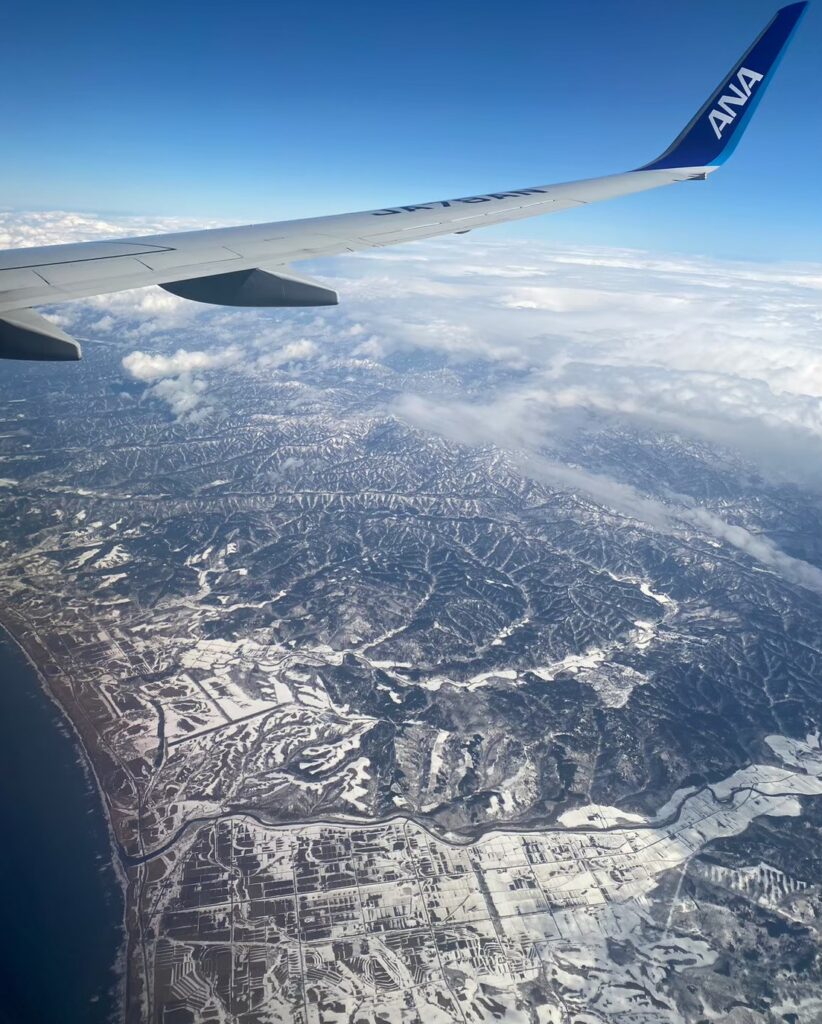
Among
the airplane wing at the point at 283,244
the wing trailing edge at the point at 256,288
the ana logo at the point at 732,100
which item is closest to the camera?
the airplane wing at the point at 283,244

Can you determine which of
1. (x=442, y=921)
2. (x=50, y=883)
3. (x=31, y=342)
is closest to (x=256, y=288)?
(x=31, y=342)

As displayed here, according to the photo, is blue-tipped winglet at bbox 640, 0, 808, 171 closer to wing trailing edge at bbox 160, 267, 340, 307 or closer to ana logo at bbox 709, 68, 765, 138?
ana logo at bbox 709, 68, 765, 138

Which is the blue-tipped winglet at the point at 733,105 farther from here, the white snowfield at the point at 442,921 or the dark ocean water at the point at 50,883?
the dark ocean water at the point at 50,883

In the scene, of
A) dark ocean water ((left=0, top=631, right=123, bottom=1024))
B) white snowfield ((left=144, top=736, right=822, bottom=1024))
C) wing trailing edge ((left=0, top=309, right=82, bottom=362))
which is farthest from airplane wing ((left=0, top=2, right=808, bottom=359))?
dark ocean water ((left=0, top=631, right=123, bottom=1024))

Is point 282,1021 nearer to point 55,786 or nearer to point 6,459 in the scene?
point 55,786

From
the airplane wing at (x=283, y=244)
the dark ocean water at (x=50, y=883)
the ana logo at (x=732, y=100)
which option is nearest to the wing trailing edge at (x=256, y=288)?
the airplane wing at (x=283, y=244)

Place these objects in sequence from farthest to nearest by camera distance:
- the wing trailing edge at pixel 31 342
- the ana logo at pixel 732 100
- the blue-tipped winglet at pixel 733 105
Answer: the ana logo at pixel 732 100 → the blue-tipped winglet at pixel 733 105 → the wing trailing edge at pixel 31 342

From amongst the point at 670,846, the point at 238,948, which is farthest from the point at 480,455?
the point at 238,948

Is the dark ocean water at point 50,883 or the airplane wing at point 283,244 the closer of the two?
the airplane wing at point 283,244

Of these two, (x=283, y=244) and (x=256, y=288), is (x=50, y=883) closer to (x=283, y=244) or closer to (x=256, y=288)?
(x=256, y=288)
